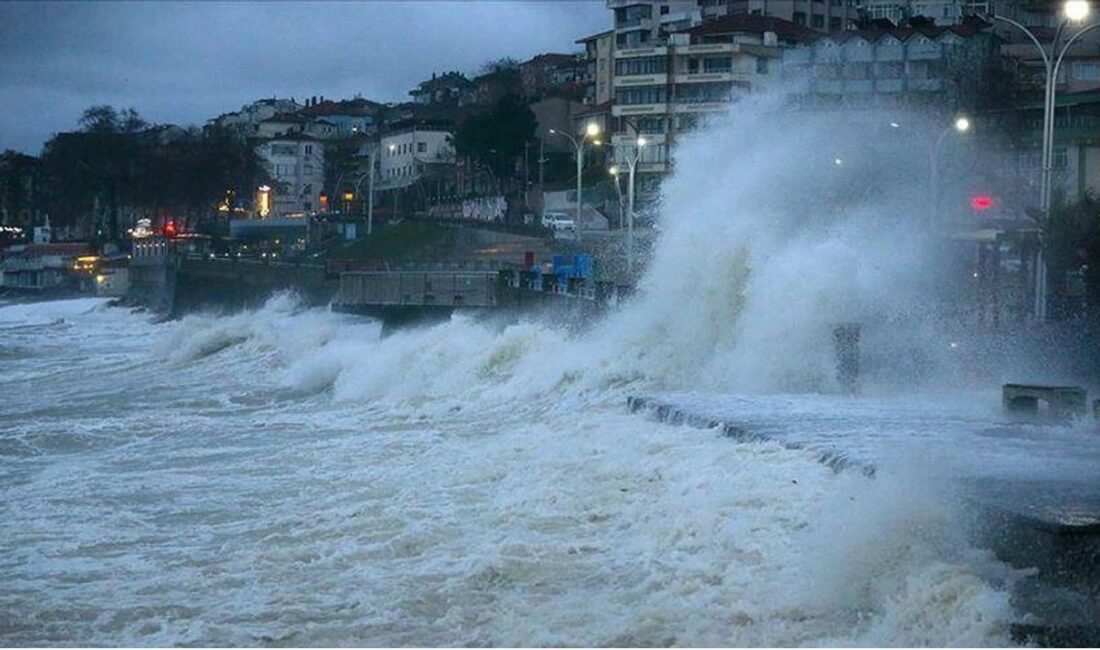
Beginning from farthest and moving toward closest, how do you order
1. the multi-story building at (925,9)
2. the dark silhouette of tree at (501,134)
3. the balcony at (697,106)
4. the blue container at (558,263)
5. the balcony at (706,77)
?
1. the dark silhouette of tree at (501,134)
2. the multi-story building at (925,9)
3. the balcony at (706,77)
4. the balcony at (697,106)
5. the blue container at (558,263)

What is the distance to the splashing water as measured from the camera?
1058cm

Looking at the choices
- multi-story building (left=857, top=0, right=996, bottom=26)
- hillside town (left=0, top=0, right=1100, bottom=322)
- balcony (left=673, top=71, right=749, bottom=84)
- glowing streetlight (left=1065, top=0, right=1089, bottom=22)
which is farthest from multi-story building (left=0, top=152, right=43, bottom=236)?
glowing streetlight (left=1065, top=0, right=1089, bottom=22)

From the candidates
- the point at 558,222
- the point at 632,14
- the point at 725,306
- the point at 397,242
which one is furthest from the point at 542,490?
the point at 632,14

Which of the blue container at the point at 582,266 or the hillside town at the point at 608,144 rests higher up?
the hillside town at the point at 608,144

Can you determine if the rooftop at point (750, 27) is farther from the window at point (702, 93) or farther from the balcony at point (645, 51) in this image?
the window at point (702, 93)

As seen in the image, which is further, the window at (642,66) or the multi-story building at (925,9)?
the multi-story building at (925,9)

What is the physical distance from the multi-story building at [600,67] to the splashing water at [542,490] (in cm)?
4989

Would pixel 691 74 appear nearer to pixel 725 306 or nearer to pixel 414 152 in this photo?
pixel 414 152

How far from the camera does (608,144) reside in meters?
69.1

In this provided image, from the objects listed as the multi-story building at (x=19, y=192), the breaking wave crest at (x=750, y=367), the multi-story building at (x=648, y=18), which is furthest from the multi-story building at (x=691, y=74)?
the multi-story building at (x=19, y=192)

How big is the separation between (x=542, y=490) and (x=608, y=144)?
182ft

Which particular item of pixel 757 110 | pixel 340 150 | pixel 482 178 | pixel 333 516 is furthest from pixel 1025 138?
pixel 340 150

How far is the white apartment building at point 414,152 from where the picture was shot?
10062 cm

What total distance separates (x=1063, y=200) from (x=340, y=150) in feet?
339
